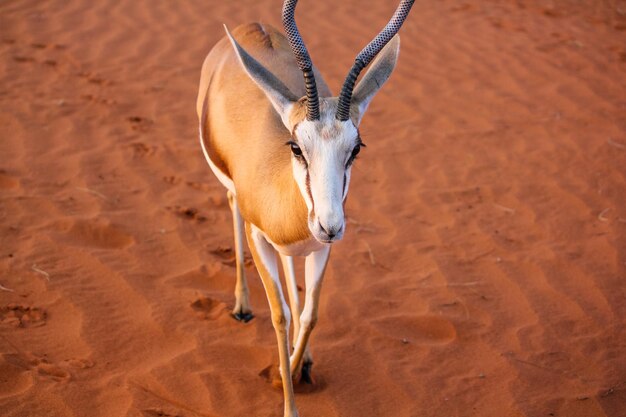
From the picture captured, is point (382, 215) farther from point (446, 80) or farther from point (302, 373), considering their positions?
point (446, 80)

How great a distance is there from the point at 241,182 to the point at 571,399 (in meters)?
2.11

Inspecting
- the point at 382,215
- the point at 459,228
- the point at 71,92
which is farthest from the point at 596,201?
the point at 71,92

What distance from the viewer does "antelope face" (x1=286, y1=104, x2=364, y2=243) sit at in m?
3.12

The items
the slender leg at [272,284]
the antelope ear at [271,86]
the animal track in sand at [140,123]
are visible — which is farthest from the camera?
the animal track in sand at [140,123]

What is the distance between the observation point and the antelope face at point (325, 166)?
312 centimetres

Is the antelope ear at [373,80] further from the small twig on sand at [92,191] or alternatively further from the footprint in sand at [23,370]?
the small twig on sand at [92,191]

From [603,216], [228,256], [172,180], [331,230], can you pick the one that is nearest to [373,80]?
[331,230]

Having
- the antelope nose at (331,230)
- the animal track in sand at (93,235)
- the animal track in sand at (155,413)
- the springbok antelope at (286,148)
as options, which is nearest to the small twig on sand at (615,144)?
the springbok antelope at (286,148)

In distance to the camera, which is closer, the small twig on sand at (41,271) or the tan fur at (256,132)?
the tan fur at (256,132)

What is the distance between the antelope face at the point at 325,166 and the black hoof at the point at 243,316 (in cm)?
148

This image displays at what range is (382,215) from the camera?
19.3ft

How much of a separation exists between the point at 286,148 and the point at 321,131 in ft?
2.28

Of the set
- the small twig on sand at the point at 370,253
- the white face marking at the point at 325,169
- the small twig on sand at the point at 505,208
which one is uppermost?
the white face marking at the point at 325,169

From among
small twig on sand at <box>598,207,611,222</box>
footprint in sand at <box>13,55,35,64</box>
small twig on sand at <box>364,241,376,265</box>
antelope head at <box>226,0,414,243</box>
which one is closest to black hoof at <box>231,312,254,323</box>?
small twig on sand at <box>364,241,376,265</box>
